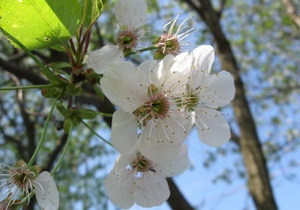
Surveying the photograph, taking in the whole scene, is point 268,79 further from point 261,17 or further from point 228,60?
A: point 228,60

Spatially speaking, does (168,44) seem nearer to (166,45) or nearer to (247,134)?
(166,45)

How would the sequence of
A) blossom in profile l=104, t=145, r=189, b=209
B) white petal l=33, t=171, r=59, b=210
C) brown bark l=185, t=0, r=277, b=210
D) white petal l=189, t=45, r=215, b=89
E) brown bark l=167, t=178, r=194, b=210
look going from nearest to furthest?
white petal l=33, t=171, r=59, b=210, white petal l=189, t=45, r=215, b=89, blossom in profile l=104, t=145, r=189, b=209, brown bark l=167, t=178, r=194, b=210, brown bark l=185, t=0, r=277, b=210

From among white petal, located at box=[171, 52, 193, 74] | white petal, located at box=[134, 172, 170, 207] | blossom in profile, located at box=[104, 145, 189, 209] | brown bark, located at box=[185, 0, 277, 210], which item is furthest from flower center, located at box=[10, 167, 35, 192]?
brown bark, located at box=[185, 0, 277, 210]

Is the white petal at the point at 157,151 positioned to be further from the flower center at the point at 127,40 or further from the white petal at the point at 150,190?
the flower center at the point at 127,40

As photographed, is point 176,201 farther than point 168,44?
Yes

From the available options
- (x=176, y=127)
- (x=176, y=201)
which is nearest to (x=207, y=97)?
(x=176, y=127)

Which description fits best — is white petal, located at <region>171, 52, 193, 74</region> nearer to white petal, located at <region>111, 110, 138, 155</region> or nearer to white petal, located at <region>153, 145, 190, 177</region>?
white petal, located at <region>111, 110, 138, 155</region>
